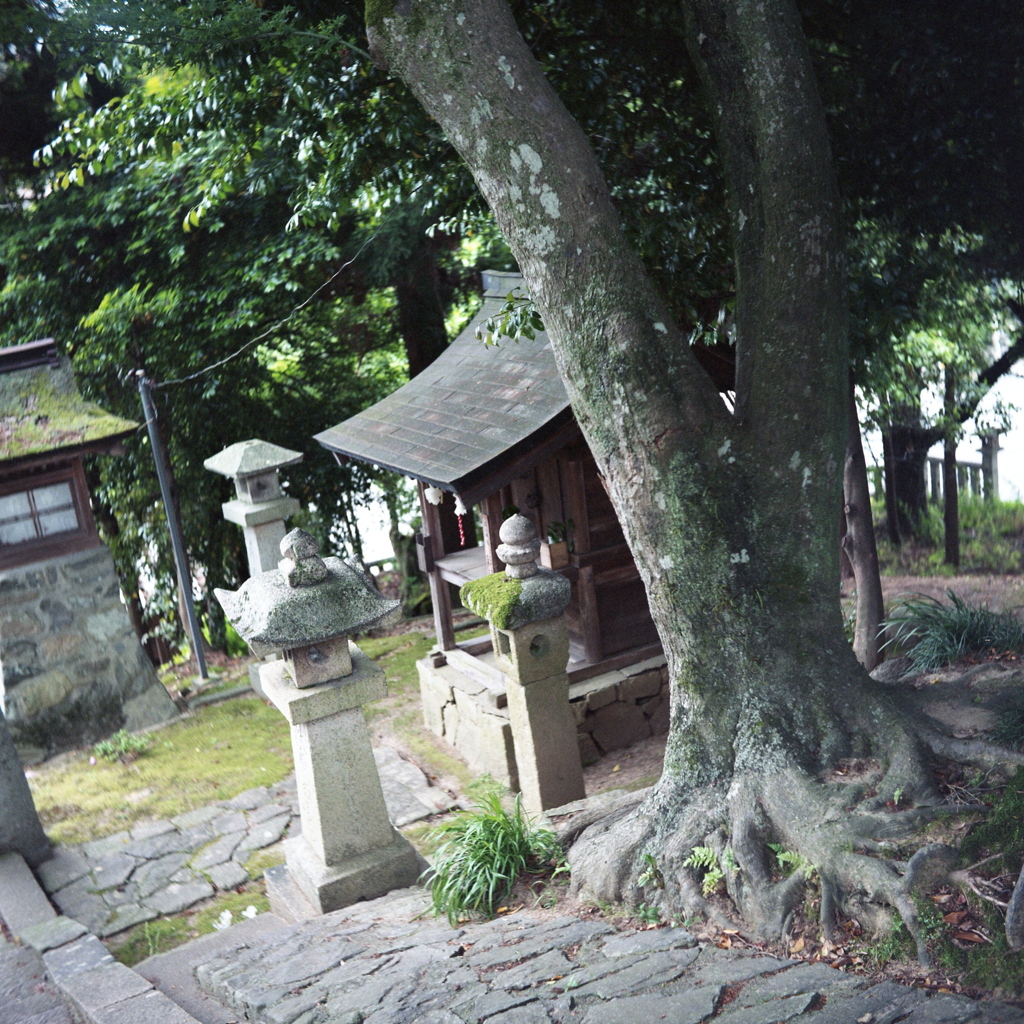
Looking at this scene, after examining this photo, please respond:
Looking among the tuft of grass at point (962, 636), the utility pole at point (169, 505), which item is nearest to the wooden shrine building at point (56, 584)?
the utility pole at point (169, 505)

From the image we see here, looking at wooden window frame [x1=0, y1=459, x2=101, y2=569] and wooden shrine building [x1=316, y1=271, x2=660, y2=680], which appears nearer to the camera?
wooden shrine building [x1=316, y1=271, x2=660, y2=680]

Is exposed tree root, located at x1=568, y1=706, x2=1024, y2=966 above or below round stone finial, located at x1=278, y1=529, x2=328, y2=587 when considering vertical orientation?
below

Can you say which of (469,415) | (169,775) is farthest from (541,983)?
(169,775)

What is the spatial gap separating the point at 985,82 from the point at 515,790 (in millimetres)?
5720

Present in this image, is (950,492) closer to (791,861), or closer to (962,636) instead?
(962,636)

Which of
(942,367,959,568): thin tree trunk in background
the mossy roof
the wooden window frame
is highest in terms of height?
the mossy roof

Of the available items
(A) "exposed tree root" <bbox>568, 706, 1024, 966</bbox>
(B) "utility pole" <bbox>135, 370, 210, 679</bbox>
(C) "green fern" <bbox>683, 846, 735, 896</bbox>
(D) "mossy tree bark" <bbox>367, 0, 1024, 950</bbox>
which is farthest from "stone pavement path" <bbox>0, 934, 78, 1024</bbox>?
(B) "utility pole" <bbox>135, 370, 210, 679</bbox>

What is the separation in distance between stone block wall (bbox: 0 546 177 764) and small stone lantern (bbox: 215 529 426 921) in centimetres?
443

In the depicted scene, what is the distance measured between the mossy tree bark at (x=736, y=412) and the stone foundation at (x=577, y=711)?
3365 millimetres

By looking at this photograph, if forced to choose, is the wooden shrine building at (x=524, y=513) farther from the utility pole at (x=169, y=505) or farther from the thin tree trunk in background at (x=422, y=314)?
the thin tree trunk in background at (x=422, y=314)

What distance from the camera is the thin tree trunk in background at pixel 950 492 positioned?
10.4 m

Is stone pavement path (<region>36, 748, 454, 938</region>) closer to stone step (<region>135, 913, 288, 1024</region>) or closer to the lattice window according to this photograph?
stone step (<region>135, 913, 288, 1024</region>)

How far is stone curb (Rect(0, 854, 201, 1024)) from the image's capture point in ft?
15.2

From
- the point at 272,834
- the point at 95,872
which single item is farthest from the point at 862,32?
the point at 95,872
